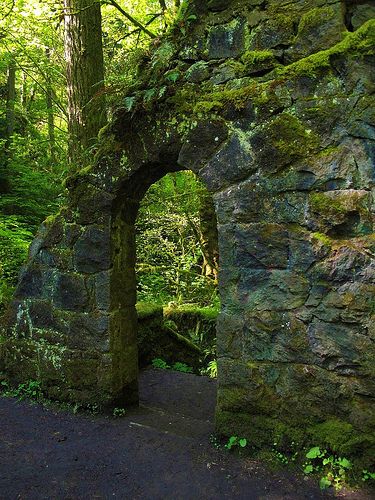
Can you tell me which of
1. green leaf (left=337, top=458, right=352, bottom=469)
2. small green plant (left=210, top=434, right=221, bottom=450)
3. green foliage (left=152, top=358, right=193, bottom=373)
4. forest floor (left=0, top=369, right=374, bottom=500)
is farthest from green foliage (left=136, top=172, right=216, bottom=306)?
green leaf (left=337, top=458, right=352, bottom=469)

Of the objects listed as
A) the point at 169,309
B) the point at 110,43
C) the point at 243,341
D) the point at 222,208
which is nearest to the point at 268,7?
the point at 222,208

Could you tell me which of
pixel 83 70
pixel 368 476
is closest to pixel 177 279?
pixel 83 70

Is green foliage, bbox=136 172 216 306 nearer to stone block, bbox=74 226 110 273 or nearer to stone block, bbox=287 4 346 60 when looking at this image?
stone block, bbox=74 226 110 273

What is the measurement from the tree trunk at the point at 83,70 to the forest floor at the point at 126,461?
3763 mm

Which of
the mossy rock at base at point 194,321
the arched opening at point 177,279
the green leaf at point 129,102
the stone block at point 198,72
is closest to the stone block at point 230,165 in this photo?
the stone block at point 198,72

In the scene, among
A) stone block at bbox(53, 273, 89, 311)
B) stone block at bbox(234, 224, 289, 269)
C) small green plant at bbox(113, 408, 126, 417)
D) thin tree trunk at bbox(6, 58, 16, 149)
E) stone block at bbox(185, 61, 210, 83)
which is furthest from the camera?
thin tree trunk at bbox(6, 58, 16, 149)

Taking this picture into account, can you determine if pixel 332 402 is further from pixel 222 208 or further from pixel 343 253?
pixel 222 208

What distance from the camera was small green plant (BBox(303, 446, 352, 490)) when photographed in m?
2.86

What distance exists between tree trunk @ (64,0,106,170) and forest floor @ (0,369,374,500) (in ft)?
12.3

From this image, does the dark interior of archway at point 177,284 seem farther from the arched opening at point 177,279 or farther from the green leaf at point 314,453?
the green leaf at point 314,453

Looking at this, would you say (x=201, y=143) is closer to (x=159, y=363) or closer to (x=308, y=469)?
(x=308, y=469)

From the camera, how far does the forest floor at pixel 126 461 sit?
2871 mm

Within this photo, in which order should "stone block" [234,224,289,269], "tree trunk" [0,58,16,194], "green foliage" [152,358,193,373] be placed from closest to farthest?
1. "stone block" [234,224,289,269]
2. "green foliage" [152,358,193,373]
3. "tree trunk" [0,58,16,194]

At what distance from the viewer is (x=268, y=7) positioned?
3.30 metres
